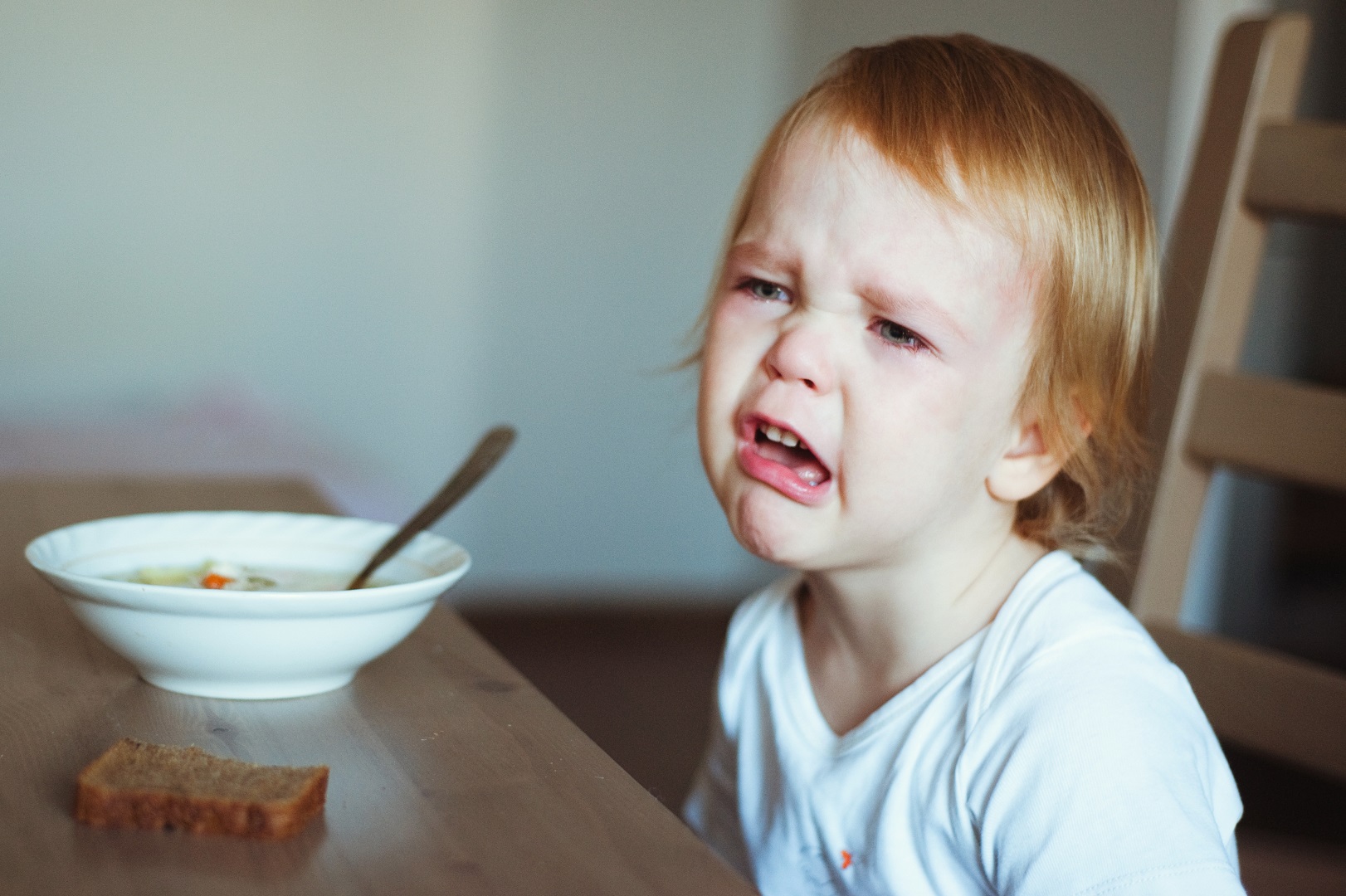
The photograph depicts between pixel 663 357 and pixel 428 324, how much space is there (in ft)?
1.97

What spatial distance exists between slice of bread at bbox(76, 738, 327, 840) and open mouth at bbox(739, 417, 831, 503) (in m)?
0.36

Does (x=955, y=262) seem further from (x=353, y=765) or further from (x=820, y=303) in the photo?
(x=353, y=765)

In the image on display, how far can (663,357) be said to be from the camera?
340 centimetres

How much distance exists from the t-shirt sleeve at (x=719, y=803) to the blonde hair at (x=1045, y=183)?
0.29 meters

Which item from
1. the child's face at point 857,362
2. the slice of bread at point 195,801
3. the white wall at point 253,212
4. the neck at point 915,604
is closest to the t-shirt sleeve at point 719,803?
the neck at point 915,604

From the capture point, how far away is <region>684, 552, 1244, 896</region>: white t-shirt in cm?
70

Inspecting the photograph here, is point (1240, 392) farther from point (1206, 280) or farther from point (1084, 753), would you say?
point (1084, 753)

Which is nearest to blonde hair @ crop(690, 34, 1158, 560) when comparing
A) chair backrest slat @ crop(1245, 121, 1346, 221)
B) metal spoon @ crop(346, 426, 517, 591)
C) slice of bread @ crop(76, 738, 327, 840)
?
chair backrest slat @ crop(1245, 121, 1346, 221)

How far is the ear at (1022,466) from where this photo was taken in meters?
Result: 0.90

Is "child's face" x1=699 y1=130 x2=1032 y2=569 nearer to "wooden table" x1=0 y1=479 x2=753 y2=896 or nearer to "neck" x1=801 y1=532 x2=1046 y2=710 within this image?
"neck" x1=801 y1=532 x2=1046 y2=710

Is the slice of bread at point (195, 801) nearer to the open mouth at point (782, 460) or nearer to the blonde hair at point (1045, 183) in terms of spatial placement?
the open mouth at point (782, 460)

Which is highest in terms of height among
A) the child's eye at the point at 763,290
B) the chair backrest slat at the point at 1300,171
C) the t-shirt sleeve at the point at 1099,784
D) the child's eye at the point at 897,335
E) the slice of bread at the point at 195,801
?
the chair backrest slat at the point at 1300,171

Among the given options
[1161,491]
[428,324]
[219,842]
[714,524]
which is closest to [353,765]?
[219,842]

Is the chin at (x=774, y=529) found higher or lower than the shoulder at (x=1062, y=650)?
higher
